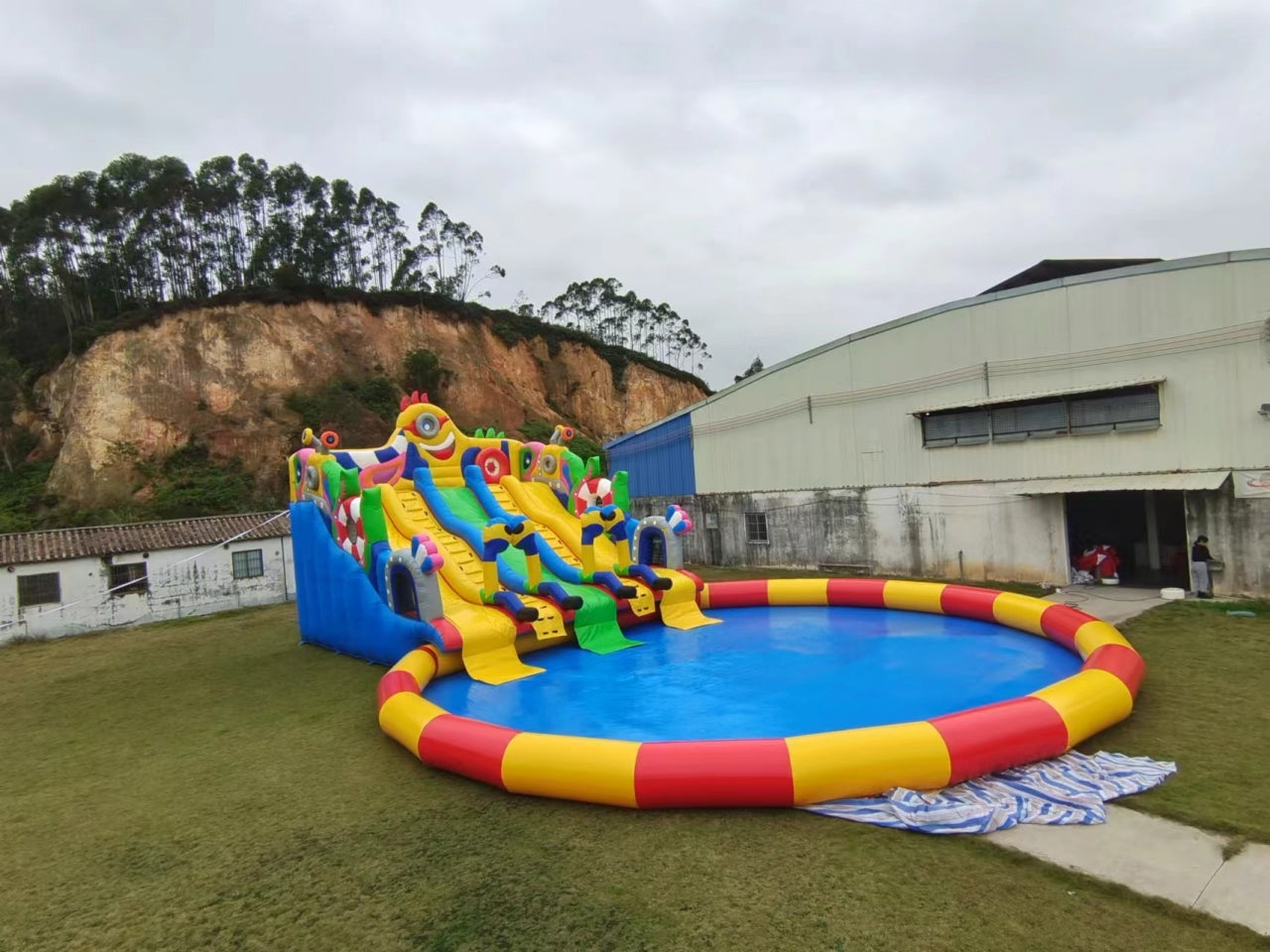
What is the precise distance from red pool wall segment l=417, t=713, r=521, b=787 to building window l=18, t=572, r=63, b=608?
11.7 meters

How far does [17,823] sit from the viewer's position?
196 inches

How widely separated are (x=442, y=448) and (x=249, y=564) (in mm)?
6439

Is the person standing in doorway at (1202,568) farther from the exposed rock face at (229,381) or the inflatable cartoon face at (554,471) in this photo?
the exposed rock face at (229,381)

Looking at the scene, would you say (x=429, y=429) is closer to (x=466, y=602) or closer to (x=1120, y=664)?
(x=466, y=602)

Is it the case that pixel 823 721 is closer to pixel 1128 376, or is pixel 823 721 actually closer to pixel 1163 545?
pixel 1128 376

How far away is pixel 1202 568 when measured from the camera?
9.94 meters

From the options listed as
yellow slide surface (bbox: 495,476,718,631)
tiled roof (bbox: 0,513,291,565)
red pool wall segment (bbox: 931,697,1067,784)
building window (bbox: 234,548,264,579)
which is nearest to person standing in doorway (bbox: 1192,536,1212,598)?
yellow slide surface (bbox: 495,476,718,631)

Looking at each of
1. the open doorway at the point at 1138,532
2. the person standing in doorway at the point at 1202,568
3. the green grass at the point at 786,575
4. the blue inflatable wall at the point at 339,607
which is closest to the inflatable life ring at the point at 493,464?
the blue inflatable wall at the point at 339,607

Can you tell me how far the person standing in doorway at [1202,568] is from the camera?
993 centimetres

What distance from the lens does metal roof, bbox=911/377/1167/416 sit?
10.6 m

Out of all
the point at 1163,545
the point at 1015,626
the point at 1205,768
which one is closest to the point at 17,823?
the point at 1205,768

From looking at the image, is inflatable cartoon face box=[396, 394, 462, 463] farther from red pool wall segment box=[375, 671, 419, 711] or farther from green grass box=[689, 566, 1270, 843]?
green grass box=[689, 566, 1270, 843]

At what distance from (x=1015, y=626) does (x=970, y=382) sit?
513 cm

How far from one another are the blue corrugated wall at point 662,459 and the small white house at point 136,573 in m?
9.20
